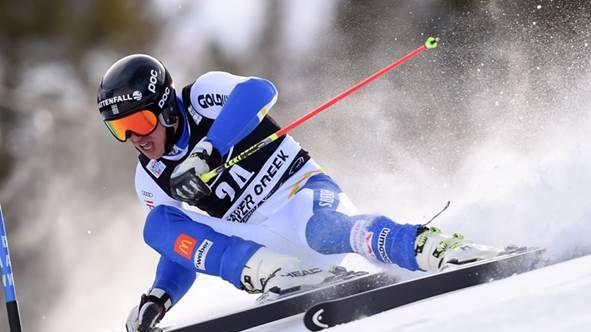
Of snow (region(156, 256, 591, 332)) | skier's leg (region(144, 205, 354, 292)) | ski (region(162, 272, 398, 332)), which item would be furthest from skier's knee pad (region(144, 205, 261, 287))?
snow (region(156, 256, 591, 332))

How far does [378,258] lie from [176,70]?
7614 mm

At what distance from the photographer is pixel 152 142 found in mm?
3580

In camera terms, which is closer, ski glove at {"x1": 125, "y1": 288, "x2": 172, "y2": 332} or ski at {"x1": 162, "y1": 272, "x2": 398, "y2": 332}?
ski at {"x1": 162, "y1": 272, "x2": 398, "y2": 332}

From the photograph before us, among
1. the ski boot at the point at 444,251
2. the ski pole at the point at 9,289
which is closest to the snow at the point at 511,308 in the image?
the ski boot at the point at 444,251

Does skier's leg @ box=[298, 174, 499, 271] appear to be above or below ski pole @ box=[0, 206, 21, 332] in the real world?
below

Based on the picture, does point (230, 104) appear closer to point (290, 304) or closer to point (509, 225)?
point (290, 304)

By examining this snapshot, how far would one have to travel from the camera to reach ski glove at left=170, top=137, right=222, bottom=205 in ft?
10.8

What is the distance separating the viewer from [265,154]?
374 centimetres

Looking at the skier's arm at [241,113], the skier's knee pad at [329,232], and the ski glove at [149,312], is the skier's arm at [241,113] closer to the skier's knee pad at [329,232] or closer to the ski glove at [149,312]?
the skier's knee pad at [329,232]

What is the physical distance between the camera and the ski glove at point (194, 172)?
10.8 feet

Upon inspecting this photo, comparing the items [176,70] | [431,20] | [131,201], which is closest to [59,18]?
[176,70]

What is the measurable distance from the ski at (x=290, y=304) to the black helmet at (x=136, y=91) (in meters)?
0.71

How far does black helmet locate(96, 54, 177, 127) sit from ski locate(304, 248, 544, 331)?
1.01 metres

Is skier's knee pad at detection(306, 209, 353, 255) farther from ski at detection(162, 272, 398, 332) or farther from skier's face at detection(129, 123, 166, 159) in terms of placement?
skier's face at detection(129, 123, 166, 159)
